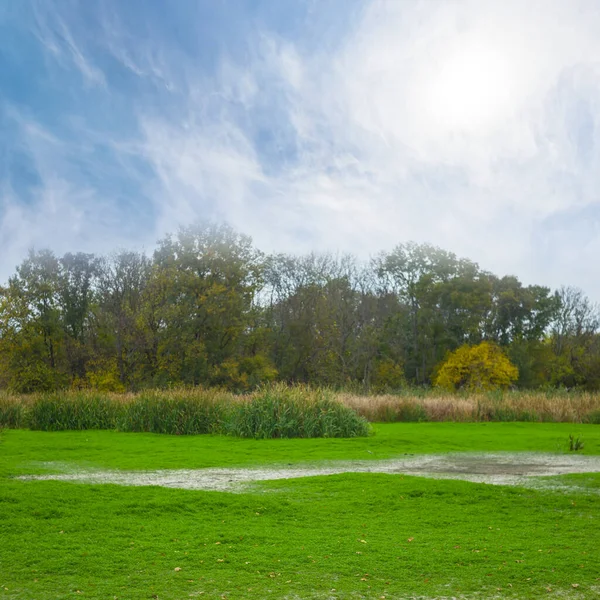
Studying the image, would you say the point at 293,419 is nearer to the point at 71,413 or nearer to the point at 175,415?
the point at 175,415

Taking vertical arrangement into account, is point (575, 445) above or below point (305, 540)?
above

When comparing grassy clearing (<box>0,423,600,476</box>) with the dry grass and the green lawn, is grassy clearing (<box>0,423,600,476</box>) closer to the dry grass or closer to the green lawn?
the dry grass

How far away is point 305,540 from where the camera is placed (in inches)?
275

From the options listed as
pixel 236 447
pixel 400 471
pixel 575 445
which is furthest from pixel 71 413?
pixel 575 445

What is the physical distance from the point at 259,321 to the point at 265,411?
23.5 metres

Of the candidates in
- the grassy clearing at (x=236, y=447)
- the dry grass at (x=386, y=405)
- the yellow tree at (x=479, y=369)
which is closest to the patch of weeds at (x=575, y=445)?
the grassy clearing at (x=236, y=447)

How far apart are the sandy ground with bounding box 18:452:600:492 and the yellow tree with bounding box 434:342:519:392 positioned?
27.0m

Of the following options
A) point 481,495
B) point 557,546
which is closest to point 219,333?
point 481,495

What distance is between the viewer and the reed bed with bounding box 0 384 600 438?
748 inches

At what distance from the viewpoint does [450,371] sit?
43000mm

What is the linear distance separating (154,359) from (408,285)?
20.4 metres

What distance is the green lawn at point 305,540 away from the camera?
563 cm

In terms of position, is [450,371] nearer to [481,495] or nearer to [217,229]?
[217,229]

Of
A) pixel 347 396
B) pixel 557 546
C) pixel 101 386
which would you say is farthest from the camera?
pixel 101 386
